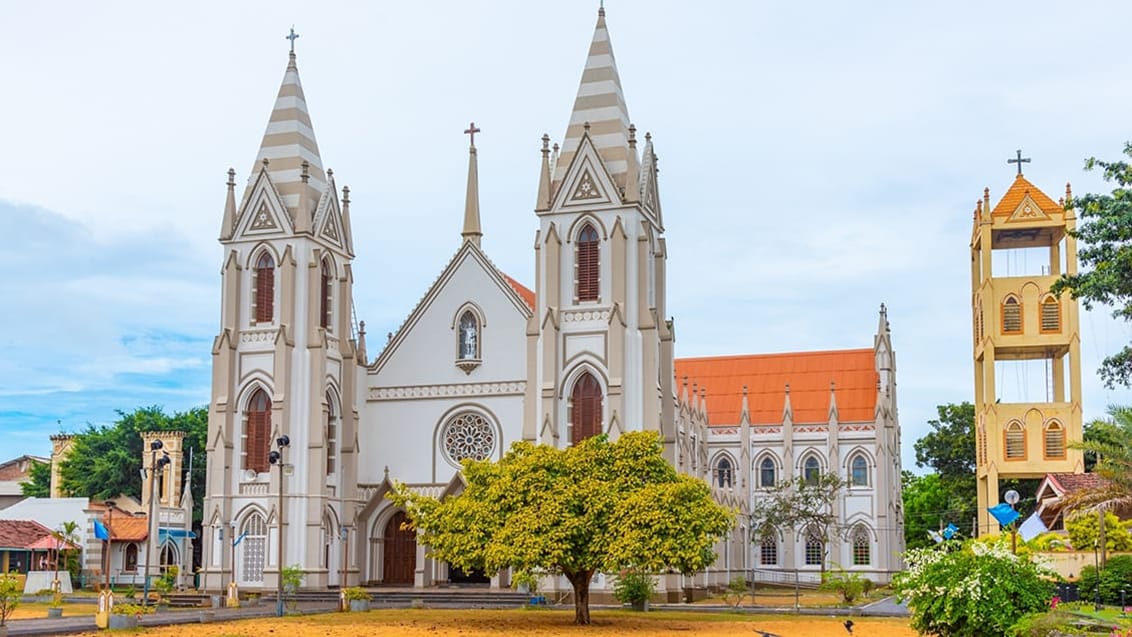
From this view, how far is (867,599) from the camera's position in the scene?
48844mm

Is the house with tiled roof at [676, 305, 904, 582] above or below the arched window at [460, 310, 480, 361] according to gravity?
below

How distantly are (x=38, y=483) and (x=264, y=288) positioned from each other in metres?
33.0

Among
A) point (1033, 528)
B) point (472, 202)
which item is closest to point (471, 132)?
point (472, 202)

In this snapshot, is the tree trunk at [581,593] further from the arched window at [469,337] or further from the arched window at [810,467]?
the arched window at [810,467]

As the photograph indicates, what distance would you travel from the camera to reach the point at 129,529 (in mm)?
58906

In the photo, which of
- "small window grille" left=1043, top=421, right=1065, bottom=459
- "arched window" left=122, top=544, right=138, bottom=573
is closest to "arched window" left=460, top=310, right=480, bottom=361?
"arched window" left=122, top=544, right=138, bottom=573

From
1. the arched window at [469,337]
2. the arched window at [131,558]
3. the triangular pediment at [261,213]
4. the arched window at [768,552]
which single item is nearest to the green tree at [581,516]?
the arched window at [469,337]

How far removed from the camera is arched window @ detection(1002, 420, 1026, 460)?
50.6 metres

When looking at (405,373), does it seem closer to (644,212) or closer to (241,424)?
(241,424)

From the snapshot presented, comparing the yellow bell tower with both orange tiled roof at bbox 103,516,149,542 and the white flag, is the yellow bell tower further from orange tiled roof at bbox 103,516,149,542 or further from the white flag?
orange tiled roof at bbox 103,516,149,542

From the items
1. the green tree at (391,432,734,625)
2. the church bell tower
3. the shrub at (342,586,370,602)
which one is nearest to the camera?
the green tree at (391,432,734,625)

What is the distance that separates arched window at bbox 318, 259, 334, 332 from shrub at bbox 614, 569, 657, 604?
1733 cm

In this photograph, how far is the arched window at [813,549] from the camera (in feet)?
219

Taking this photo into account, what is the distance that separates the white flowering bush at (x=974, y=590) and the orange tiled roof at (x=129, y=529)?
4396 cm
